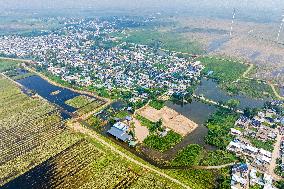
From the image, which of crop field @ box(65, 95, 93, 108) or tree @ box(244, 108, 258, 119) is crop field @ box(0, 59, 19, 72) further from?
tree @ box(244, 108, 258, 119)

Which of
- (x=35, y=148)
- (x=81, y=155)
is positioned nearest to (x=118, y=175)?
(x=81, y=155)

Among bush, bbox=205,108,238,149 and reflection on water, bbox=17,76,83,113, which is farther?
reflection on water, bbox=17,76,83,113

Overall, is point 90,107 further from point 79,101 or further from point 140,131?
point 140,131

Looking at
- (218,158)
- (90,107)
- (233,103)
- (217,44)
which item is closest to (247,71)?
(233,103)

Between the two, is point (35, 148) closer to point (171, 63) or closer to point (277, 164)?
point (277, 164)

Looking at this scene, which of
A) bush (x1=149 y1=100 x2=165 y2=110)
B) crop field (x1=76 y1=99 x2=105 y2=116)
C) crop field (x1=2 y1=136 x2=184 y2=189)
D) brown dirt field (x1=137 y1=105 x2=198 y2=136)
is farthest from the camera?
bush (x1=149 y1=100 x2=165 y2=110)

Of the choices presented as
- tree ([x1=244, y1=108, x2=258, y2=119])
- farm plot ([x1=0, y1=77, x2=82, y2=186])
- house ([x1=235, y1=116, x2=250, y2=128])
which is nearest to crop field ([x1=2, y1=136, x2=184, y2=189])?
farm plot ([x1=0, y1=77, x2=82, y2=186])

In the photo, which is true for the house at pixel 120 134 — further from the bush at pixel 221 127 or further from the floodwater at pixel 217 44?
the floodwater at pixel 217 44
